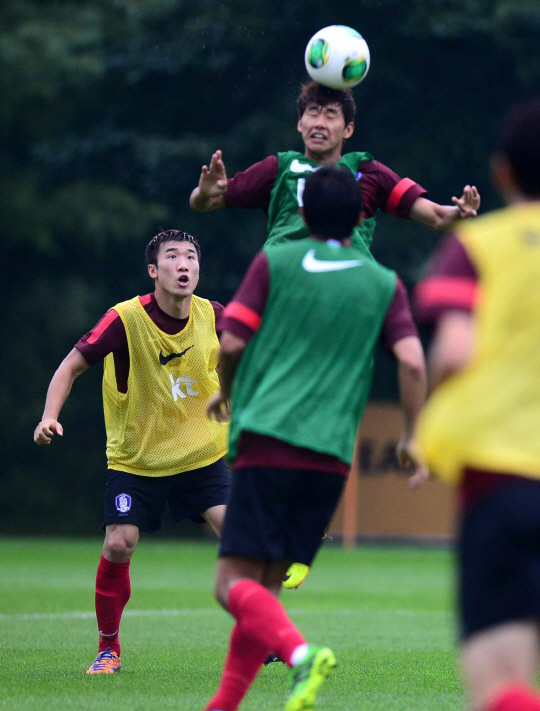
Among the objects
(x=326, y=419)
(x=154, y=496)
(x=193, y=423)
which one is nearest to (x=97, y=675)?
(x=154, y=496)

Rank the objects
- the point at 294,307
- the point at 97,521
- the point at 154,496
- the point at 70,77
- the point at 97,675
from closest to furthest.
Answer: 1. the point at 294,307
2. the point at 97,675
3. the point at 154,496
4. the point at 70,77
5. the point at 97,521

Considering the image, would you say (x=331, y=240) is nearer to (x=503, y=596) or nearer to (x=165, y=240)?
(x=503, y=596)

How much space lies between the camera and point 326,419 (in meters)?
4.23

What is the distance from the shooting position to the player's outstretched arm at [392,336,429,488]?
4332mm

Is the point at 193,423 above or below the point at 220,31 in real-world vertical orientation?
below

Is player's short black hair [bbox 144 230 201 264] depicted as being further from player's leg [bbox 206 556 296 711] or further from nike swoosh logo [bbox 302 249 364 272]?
player's leg [bbox 206 556 296 711]

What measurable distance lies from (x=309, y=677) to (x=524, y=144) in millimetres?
1788

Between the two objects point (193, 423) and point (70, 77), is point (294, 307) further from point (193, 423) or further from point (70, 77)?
point (70, 77)

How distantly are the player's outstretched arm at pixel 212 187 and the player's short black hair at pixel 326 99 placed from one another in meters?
0.55

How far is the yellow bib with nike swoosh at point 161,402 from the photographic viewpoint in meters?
6.75

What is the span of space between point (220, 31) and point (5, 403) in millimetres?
7938

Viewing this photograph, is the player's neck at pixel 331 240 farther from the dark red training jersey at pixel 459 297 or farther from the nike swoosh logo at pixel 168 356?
the nike swoosh logo at pixel 168 356

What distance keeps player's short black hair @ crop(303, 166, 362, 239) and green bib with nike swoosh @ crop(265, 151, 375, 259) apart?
1.09 m

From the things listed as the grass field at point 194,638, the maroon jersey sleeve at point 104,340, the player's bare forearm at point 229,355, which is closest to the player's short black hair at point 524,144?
the player's bare forearm at point 229,355
